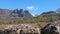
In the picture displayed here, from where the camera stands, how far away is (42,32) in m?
22.4

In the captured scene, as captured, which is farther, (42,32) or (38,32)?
(42,32)

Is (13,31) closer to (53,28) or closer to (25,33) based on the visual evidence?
(25,33)

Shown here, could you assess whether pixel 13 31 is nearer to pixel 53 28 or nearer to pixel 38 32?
pixel 38 32

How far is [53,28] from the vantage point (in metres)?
21.1

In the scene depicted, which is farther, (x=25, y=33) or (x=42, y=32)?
(x=42, y=32)

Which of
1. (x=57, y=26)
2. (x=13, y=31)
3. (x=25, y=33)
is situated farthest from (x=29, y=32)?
(x=57, y=26)

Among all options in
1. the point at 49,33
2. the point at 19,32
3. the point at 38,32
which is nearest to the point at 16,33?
the point at 19,32

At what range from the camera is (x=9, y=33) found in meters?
21.9

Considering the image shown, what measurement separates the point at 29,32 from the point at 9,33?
102 inches

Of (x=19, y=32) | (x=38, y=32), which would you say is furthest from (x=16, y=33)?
(x=38, y=32)

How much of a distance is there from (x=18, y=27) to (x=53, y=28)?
406 centimetres

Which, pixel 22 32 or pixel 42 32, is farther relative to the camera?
pixel 42 32

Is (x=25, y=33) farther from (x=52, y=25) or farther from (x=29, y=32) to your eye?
(x=52, y=25)

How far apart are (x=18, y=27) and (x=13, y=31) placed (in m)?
0.77
